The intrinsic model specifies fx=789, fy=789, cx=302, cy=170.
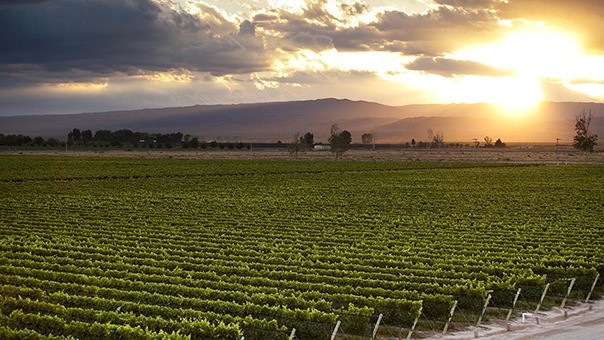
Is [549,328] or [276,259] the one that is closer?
[549,328]

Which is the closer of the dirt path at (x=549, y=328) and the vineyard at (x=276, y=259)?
the vineyard at (x=276, y=259)

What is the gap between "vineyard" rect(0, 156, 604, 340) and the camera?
68.2 ft

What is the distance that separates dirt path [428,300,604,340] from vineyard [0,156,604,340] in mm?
1084

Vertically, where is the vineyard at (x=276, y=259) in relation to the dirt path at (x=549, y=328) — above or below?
above

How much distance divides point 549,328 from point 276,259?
1060cm

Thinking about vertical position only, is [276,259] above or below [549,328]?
above

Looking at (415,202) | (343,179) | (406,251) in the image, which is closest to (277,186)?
(343,179)

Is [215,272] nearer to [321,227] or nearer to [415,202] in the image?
[321,227]

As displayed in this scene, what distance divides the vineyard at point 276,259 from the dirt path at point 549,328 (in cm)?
108

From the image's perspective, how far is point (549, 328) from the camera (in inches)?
Answer: 875

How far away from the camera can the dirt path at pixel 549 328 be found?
21.3 meters

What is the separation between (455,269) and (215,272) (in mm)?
8582

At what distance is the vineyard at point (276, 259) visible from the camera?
2078 cm

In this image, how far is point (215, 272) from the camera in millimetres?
26812
